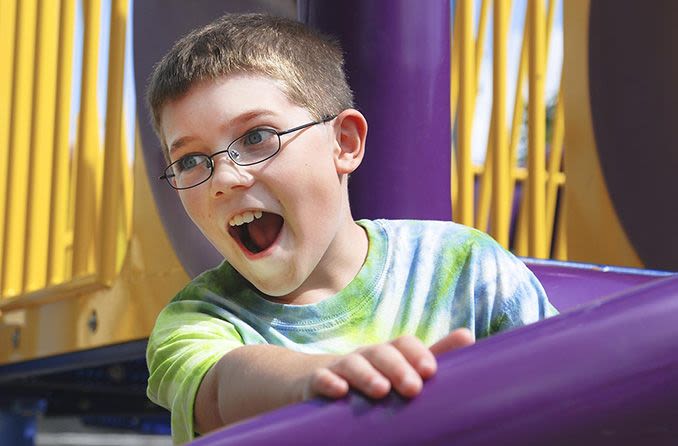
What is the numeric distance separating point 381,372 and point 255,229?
41 cm

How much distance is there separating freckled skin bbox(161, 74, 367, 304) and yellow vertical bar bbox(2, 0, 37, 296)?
1396mm

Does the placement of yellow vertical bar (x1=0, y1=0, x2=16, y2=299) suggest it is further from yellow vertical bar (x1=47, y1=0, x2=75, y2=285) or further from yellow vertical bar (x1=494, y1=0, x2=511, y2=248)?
yellow vertical bar (x1=494, y1=0, x2=511, y2=248)

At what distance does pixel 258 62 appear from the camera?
45.7 inches

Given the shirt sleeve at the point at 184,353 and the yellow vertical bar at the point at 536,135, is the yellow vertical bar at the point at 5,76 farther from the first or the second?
the shirt sleeve at the point at 184,353

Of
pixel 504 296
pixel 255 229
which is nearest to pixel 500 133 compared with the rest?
pixel 504 296

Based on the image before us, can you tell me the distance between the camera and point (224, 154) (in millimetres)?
Result: 1105

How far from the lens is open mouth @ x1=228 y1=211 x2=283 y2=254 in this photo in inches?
43.3

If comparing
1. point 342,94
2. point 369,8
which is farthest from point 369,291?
point 369,8

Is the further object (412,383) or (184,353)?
(184,353)

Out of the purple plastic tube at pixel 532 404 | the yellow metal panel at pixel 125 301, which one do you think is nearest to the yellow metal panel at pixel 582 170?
the yellow metal panel at pixel 125 301

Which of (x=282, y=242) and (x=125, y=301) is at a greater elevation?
(x=282, y=242)

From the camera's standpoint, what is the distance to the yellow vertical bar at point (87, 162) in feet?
7.67

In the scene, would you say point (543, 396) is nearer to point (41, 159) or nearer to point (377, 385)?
point (377, 385)

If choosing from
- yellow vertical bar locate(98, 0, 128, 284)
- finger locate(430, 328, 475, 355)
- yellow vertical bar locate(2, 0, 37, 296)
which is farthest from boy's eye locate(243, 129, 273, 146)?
yellow vertical bar locate(2, 0, 37, 296)
